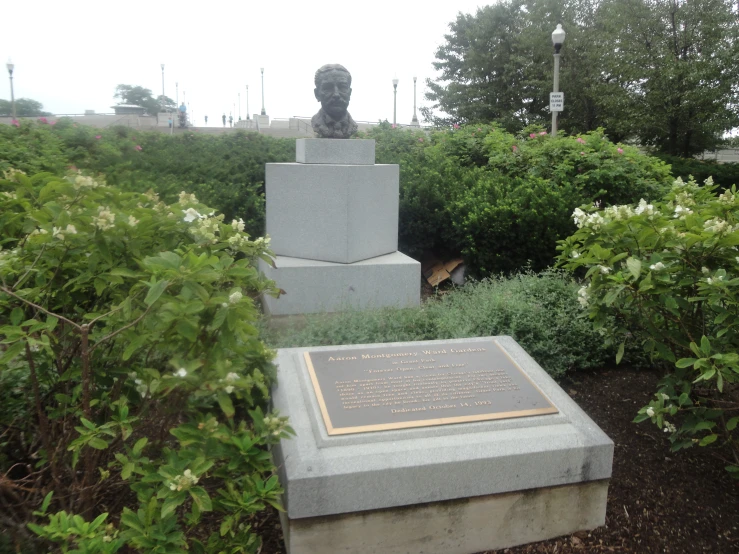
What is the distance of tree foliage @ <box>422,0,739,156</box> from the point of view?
18.3 m

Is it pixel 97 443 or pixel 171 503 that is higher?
pixel 97 443

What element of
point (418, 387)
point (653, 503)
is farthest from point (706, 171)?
point (418, 387)

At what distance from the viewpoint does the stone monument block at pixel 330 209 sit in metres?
6.11

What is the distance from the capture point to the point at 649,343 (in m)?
3.51

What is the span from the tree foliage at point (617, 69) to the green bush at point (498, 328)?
16.0m

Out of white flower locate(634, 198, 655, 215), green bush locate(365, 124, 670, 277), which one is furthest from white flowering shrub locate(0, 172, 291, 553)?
green bush locate(365, 124, 670, 277)

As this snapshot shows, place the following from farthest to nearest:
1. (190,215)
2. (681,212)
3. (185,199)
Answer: (681,212) → (185,199) → (190,215)

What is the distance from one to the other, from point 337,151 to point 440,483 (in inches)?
164

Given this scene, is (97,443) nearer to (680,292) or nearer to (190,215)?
(190,215)

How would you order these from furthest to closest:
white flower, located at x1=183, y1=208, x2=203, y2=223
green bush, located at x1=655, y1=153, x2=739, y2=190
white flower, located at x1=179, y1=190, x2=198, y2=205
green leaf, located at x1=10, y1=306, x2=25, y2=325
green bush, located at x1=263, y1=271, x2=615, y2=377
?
green bush, located at x1=655, y1=153, x2=739, y2=190 < green bush, located at x1=263, y1=271, x2=615, y2=377 < white flower, located at x1=179, y1=190, x2=198, y2=205 < white flower, located at x1=183, y1=208, x2=203, y2=223 < green leaf, located at x1=10, y1=306, x2=25, y2=325

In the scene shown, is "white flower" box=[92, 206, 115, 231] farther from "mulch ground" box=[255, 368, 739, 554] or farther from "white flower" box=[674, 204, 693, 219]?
"white flower" box=[674, 204, 693, 219]

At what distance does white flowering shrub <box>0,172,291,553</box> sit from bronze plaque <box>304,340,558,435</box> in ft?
1.53

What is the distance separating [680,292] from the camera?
3453 mm

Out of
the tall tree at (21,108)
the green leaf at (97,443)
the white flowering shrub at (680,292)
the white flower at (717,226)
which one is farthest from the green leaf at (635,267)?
the tall tree at (21,108)
